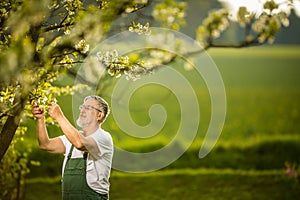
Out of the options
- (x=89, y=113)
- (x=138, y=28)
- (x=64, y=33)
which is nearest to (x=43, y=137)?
(x=89, y=113)

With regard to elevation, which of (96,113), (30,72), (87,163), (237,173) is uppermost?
(30,72)

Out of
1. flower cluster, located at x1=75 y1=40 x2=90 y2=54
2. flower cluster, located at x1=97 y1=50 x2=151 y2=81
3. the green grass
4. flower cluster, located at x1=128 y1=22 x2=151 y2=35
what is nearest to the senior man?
flower cluster, located at x1=97 y1=50 x2=151 y2=81

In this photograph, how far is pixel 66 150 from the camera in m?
5.50

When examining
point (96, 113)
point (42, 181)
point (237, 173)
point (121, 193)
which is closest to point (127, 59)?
point (96, 113)

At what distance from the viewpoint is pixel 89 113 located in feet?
17.4

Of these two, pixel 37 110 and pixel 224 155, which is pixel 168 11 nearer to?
pixel 37 110

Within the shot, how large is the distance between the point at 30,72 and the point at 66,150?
4.82 ft

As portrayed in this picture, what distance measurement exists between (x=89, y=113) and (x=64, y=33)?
0.69m

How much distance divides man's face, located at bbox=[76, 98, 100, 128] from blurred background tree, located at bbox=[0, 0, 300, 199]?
27 cm

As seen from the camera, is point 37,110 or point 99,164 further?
point 99,164

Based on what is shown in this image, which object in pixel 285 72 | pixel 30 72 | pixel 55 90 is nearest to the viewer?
pixel 30 72

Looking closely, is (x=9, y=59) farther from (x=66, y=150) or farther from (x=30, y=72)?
(x=66, y=150)

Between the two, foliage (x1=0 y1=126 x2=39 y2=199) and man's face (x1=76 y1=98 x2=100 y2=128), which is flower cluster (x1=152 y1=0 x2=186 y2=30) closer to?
man's face (x1=76 y1=98 x2=100 y2=128)

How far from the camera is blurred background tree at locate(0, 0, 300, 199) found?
4.06 metres
